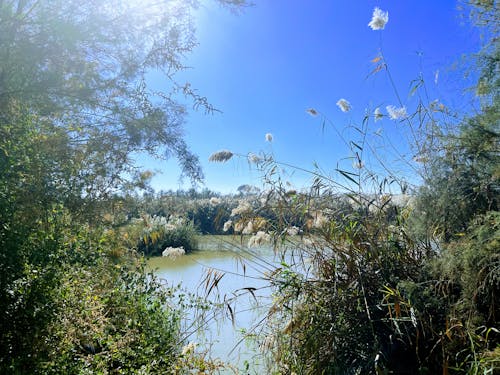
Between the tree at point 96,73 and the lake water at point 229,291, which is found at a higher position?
the tree at point 96,73

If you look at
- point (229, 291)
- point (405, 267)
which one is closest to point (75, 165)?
point (405, 267)

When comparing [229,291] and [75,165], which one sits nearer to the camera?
[75,165]

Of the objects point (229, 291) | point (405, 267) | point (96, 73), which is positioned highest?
point (96, 73)

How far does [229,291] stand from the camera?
4609 mm

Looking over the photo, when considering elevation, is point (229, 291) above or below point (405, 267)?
above

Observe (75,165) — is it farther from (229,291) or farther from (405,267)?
(229,291)

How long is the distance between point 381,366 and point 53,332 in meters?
1.54

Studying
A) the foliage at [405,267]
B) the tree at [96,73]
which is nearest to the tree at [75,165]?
the tree at [96,73]

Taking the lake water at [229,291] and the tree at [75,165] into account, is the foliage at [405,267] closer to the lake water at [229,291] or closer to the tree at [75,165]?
the lake water at [229,291]

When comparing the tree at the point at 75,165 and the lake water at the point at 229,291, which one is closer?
the tree at the point at 75,165

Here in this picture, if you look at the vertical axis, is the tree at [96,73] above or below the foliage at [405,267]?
above

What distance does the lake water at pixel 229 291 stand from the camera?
2.63 m

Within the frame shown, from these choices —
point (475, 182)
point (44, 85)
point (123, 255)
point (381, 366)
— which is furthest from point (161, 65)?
point (381, 366)

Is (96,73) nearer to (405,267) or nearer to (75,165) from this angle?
(75,165)
